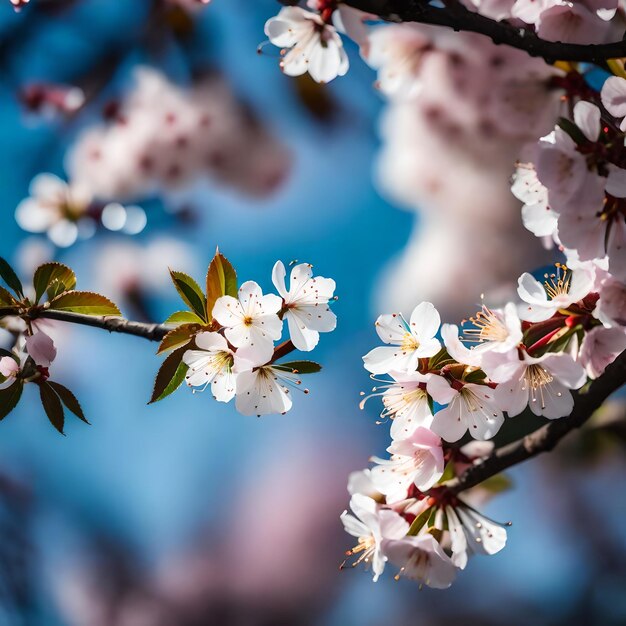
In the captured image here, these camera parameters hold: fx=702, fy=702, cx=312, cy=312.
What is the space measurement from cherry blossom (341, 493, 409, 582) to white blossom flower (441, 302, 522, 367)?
18 centimetres

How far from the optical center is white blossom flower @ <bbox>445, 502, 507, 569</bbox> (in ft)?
2.39

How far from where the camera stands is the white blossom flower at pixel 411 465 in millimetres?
690

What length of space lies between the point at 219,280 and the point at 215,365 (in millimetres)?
81

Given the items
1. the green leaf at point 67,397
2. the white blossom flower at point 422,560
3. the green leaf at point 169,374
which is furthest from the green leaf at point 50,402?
the white blossom flower at point 422,560

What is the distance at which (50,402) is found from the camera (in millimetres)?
728

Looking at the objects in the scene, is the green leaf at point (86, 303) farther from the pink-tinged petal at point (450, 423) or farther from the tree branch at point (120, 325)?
the pink-tinged petal at point (450, 423)

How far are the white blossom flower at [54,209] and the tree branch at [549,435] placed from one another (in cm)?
126

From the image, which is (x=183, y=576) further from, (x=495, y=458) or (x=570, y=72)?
(x=570, y=72)

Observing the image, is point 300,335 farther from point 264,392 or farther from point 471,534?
point 471,534

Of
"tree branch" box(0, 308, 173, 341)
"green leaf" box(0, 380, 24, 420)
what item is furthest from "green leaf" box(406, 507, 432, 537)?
"green leaf" box(0, 380, 24, 420)

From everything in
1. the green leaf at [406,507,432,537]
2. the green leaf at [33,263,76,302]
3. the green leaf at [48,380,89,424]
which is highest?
the green leaf at [33,263,76,302]

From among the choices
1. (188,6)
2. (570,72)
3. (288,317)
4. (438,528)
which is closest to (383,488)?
(438,528)

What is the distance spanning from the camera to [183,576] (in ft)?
5.01

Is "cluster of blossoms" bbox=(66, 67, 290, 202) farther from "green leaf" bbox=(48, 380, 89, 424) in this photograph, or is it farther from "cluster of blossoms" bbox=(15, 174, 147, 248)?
"green leaf" bbox=(48, 380, 89, 424)
